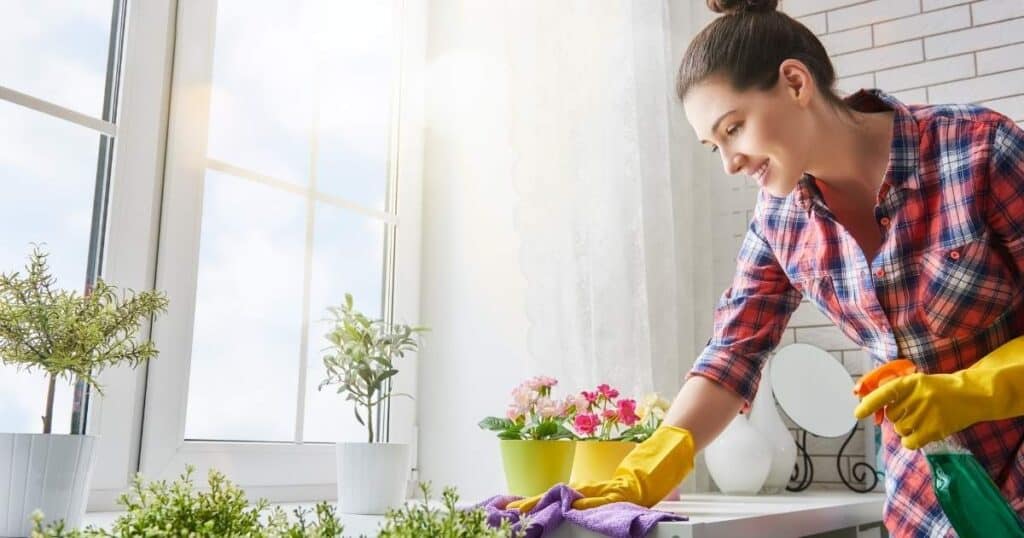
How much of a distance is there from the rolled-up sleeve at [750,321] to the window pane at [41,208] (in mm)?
990

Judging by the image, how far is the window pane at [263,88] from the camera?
1803 mm

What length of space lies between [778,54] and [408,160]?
1.13 m

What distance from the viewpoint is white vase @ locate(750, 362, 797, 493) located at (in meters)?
2.10

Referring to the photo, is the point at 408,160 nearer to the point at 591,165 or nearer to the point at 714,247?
the point at 591,165

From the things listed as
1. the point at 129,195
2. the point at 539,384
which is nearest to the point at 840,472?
the point at 539,384

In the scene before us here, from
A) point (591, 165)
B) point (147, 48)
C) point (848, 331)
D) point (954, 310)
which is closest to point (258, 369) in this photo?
point (147, 48)

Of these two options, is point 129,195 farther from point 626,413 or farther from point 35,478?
point 626,413

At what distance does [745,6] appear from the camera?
1.42m

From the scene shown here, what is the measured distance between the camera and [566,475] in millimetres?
→ 1581

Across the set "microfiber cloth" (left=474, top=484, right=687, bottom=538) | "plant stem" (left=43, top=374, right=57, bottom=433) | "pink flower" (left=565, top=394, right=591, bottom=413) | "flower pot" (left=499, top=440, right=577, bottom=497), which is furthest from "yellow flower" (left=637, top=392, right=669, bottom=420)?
"plant stem" (left=43, top=374, right=57, bottom=433)

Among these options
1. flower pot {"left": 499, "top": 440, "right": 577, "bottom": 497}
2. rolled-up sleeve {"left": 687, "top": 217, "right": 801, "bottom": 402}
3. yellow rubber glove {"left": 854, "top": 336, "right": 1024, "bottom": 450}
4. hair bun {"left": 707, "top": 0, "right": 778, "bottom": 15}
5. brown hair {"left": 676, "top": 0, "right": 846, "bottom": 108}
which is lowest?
Result: flower pot {"left": 499, "top": 440, "right": 577, "bottom": 497}

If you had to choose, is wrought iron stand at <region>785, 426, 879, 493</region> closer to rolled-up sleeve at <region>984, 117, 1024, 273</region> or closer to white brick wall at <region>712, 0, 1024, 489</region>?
white brick wall at <region>712, 0, 1024, 489</region>

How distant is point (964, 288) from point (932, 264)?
51 mm

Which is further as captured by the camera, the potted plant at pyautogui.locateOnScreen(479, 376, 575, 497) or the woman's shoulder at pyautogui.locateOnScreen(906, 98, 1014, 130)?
the potted plant at pyautogui.locateOnScreen(479, 376, 575, 497)
